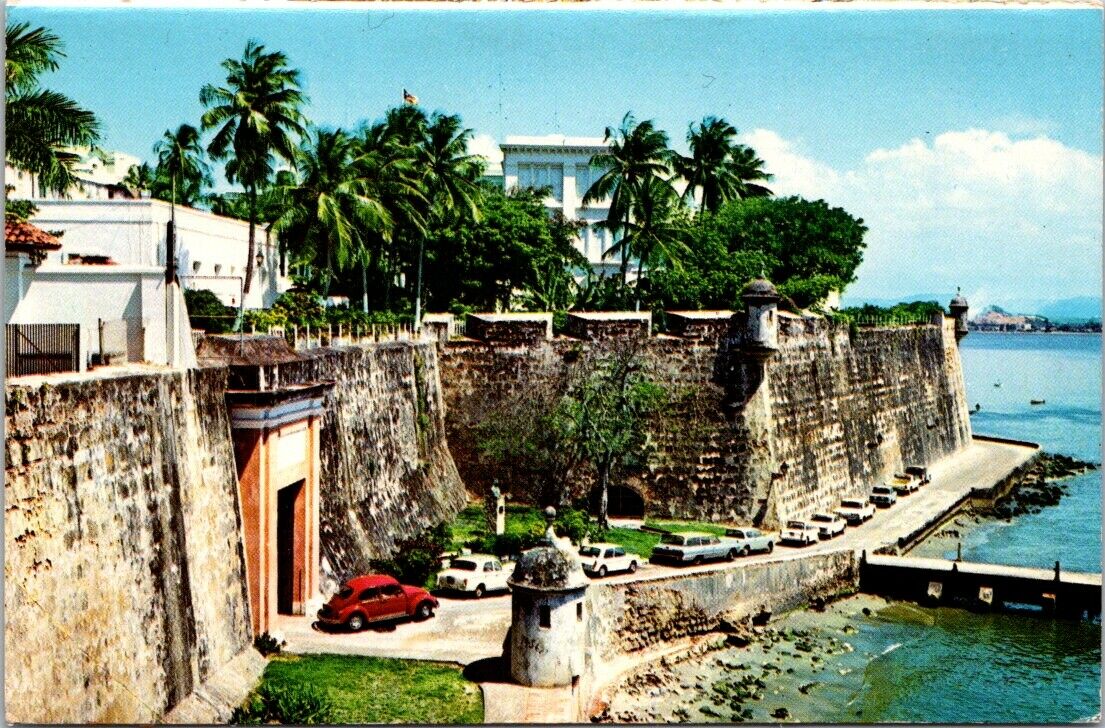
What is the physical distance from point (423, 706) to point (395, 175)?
19.8 metres

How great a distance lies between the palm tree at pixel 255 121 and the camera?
26391mm

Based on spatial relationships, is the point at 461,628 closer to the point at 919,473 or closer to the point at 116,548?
the point at 116,548

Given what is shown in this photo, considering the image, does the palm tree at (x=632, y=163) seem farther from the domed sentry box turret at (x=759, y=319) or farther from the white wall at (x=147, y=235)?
the white wall at (x=147, y=235)

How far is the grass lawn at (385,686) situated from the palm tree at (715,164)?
81.9ft

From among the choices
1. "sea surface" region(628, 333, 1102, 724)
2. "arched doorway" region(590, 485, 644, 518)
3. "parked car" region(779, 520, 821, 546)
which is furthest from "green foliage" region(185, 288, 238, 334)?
"parked car" region(779, 520, 821, 546)

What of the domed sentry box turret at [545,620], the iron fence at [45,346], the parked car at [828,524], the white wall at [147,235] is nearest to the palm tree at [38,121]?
the iron fence at [45,346]

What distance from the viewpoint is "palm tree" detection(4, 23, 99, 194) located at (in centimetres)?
1569

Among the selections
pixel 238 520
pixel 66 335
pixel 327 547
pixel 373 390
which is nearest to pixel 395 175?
pixel 373 390

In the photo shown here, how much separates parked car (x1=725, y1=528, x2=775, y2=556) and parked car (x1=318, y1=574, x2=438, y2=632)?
8.39m

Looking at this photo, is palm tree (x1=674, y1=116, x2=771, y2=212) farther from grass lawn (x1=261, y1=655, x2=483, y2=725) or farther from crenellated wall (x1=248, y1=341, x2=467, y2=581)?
grass lawn (x1=261, y1=655, x2=483, y2=725)

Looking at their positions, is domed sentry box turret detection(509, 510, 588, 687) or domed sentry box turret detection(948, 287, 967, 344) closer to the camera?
domed sentry box turret detection(509, 510, 588, 687)

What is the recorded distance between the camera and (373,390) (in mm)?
24594

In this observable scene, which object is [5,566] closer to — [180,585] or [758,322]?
[180,585]

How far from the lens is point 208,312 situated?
24922 mm
